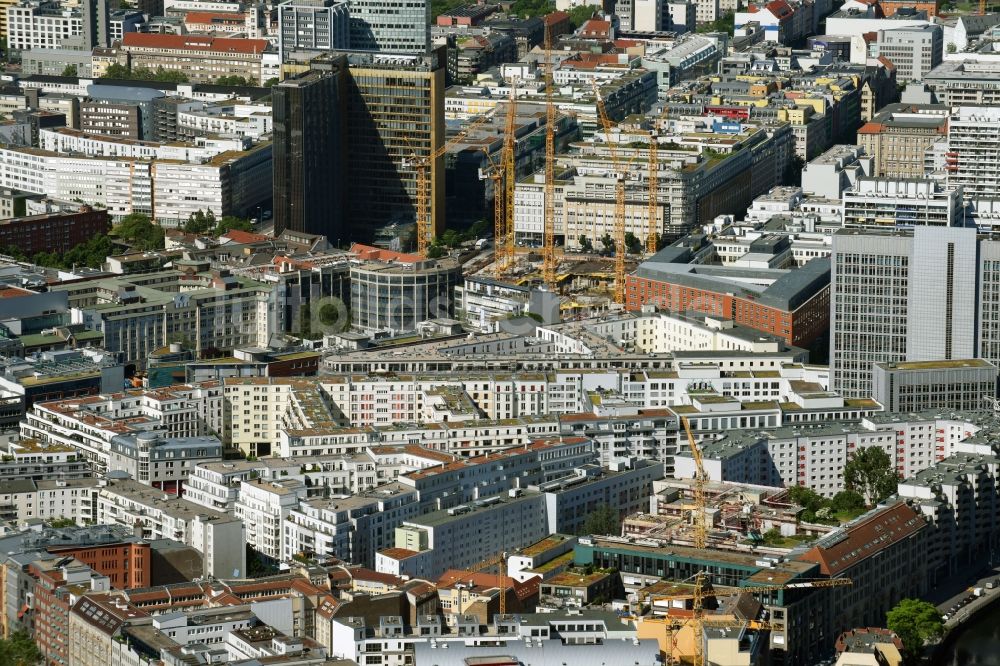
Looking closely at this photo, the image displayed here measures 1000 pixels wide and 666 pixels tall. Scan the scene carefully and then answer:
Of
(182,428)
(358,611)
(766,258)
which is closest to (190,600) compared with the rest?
(358,611)

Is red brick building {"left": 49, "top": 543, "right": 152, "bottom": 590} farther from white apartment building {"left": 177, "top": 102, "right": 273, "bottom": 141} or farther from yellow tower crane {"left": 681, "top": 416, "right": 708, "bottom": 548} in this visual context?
white apartment building {"left": 177, "top": 102, "right": 273, "bottom": 141}

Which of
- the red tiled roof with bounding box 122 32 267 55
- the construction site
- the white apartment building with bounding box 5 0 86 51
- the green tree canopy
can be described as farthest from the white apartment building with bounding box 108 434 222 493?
the white apartment building with bounding box 5 0 86 51

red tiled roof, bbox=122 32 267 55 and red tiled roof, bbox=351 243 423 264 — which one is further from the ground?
red tiled roof, bbox=122 32 267 55

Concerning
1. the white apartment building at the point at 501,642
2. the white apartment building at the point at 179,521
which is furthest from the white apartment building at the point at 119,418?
the white apartment building at the point at 501,642

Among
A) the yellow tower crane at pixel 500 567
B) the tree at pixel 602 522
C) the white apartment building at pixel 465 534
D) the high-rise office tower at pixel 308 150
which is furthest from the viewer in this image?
the high-rise office tower at pixel 308 150

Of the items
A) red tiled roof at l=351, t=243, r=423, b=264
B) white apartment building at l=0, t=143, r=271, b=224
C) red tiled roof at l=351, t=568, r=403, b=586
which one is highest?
Result: white apartment building at l=0, t=143, r=271, b=224

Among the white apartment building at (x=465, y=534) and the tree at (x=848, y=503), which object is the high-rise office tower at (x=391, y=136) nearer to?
the tree at (x=848, y=503)
